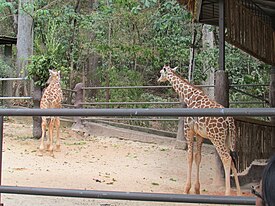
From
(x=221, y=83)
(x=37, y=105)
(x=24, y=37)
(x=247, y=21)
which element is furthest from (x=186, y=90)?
(x=24, y=37)

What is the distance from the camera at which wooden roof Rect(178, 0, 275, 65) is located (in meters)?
6.97

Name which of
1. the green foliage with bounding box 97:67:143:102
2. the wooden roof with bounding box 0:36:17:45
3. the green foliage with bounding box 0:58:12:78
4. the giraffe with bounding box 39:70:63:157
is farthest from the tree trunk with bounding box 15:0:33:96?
the giraffe with bounding box 39:70:63:157

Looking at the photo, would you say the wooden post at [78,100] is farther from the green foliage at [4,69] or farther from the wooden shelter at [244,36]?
the wooden shelter at [244,36]

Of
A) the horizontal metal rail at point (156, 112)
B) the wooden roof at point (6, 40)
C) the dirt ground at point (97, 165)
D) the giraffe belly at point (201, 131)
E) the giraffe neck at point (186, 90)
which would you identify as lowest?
the dirt ground at point (97, 165)

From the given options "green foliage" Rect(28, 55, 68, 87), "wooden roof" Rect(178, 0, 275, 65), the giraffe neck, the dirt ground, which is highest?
"wooden roof" Rect(178, 0, 275, 65)

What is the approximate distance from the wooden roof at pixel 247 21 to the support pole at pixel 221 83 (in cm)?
9

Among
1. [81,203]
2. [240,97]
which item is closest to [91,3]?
[240,97]

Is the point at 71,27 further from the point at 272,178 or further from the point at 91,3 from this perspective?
the point at 272,178

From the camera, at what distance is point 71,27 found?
55.0 feet

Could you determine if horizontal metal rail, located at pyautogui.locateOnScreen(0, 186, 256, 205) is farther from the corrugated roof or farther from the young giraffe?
the corrugated roof

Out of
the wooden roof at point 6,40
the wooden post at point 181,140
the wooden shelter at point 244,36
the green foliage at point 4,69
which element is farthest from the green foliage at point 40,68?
the wooden roof at point 6,40

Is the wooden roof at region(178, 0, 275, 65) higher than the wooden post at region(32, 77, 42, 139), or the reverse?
the wooden roof at region(178, 0, 275, 65)

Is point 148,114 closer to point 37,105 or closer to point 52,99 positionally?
point 52,99

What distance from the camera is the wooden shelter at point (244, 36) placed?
6735 millimetres
